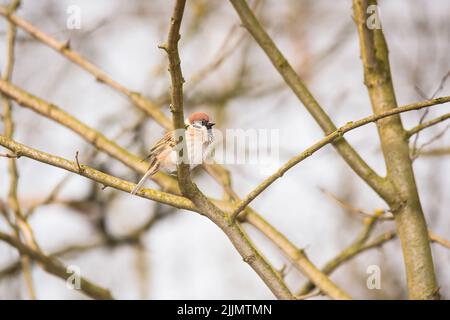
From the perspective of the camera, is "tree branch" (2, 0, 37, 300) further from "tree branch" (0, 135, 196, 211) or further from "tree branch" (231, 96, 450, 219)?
"tree branch" (231, 96, 450, 219)

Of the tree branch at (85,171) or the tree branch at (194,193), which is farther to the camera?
the tree branch at (85,171)

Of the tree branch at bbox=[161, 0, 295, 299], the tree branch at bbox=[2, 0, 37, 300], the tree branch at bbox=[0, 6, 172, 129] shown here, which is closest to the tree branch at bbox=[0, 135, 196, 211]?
the tree branch at bbox=[161, 0, 295, 299]

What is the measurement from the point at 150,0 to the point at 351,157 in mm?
6347

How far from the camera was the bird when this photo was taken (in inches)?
144

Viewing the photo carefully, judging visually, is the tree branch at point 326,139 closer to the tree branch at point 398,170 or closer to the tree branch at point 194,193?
the tree branch at point 194,193

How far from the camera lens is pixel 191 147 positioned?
12.0ft

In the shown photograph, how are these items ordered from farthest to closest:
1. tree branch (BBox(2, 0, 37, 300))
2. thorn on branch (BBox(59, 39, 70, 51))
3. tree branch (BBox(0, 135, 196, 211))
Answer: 1. thorn on branch (BBox(59, 39, 70, 51))
2. tree branch (BBox(2, 0, 37, 300))
3. tree branch (BBox(0, 135, 196, 211))

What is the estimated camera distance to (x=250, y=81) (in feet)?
26.5

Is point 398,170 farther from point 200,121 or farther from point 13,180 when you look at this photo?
point 13,180

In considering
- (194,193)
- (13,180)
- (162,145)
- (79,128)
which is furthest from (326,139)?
(13,180)

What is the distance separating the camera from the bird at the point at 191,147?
3648mm

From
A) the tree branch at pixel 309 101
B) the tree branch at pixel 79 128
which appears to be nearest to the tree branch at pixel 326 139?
the tree branch at pixel 309 101
